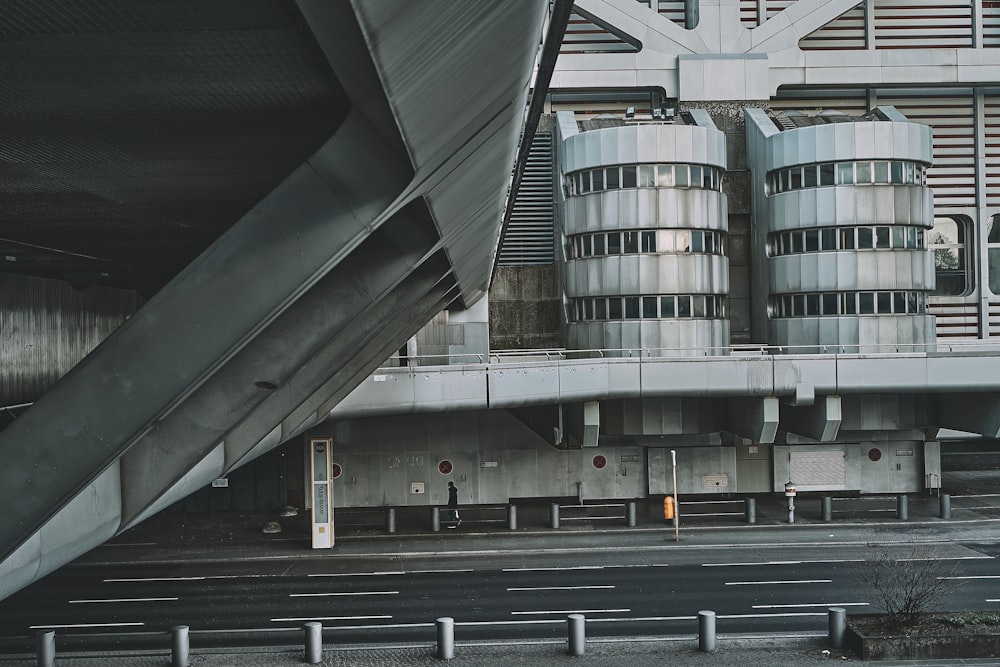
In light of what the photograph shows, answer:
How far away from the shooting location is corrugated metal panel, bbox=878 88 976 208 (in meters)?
43.6

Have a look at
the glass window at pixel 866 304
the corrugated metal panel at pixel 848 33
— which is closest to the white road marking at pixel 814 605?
the glass window at pixel 866 304

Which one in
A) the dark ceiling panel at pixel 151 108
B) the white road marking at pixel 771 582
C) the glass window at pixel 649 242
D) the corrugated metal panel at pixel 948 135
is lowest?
the white road marking at pixel 771 582

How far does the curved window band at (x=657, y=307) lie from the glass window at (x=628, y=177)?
426 cm

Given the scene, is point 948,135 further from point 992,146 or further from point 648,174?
point 648,174

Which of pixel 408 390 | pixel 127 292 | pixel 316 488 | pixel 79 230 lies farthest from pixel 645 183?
pixel 79 230

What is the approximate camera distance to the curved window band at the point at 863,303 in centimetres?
3669

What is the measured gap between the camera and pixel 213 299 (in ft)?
19.0

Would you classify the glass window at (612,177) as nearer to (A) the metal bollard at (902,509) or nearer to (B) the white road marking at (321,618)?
(A) the metal bollard at (902,509)

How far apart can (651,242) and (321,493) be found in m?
16.1

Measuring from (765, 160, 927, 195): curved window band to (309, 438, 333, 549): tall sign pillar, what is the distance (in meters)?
21.5

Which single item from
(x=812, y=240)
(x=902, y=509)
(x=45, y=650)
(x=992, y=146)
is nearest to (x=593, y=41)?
(x=812, y=240)

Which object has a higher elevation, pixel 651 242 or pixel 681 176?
pixel 681 176

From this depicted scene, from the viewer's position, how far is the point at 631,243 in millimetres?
36688

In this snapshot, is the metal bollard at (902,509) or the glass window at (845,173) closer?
the metal bollard at (902,509)
